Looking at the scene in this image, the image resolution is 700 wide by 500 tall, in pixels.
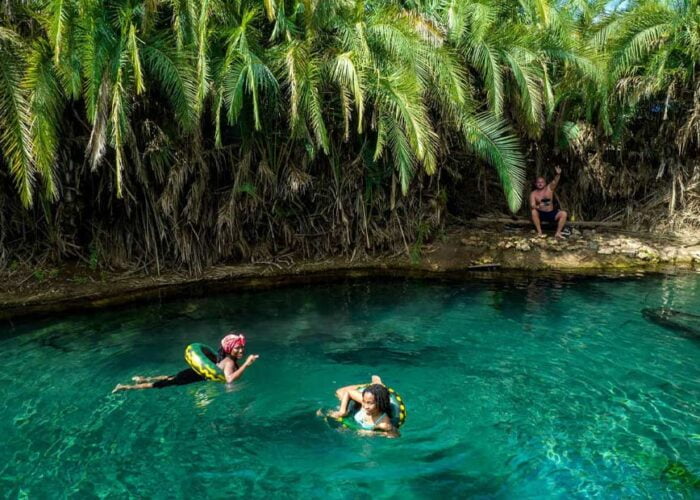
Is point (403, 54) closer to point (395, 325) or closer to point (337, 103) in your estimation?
point (337, 103)

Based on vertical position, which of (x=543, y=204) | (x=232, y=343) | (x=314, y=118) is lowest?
(x=232, y=343)

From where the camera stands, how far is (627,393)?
7.54m

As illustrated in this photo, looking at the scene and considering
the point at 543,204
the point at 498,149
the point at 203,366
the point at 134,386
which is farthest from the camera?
the point at 543,204

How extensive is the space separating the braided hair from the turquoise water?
395 millimetres

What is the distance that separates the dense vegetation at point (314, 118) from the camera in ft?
32.2

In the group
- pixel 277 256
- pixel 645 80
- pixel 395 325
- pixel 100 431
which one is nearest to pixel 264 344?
pixel 395 325

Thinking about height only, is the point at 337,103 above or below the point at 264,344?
above

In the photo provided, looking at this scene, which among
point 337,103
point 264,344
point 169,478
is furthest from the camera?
point 337,103

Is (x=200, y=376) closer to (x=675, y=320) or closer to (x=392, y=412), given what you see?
(x=392, y=412)

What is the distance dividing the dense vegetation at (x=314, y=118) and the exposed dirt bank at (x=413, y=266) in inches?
18.5

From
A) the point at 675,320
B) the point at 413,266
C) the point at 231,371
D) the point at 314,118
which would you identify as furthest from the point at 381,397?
the point at 413,266

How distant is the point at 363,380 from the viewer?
26.7 feet

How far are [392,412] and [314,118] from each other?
6241mm

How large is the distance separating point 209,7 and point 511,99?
7.16m
